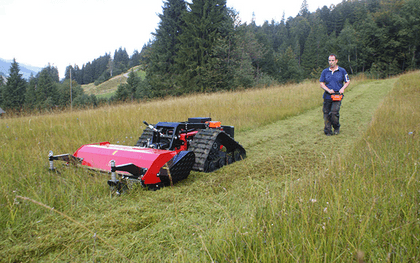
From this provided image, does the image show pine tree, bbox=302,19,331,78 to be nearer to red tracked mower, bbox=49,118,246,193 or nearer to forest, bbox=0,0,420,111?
forest, bbox=0,0,420,111

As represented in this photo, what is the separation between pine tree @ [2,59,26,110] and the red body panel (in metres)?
62.1

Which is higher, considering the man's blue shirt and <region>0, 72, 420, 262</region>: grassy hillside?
the man's blue shirt

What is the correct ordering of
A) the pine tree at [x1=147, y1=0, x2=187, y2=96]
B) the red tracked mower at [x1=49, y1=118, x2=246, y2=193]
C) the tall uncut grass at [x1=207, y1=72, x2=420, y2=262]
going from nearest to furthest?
the tall uncut grass at [x1=207, y1=72, x2=420, y2=262] → the red tracked mower at [x1=49, y1=118, x2=246, y2=193] → the pine tree at [x1=147, y1=0, x2=187, y2=96]

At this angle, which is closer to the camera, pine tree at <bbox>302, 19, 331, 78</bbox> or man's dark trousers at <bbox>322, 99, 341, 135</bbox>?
man's dark trousers at <bbox>322, 99, 341, 135</bbox>

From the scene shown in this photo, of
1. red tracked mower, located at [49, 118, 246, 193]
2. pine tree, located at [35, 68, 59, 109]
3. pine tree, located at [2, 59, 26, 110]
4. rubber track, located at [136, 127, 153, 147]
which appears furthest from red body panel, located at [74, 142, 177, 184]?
pine tree, located at [35, 68, 59, 109]

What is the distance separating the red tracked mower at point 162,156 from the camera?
289 cm

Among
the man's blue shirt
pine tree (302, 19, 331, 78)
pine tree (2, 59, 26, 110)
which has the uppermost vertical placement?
pine tree (302, 19, 331, 78)

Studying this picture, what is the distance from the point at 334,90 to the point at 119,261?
6.27m

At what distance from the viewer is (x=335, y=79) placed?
6246 millimetres

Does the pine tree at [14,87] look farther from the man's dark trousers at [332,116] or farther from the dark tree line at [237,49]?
the man's dark trousers at [332,116]

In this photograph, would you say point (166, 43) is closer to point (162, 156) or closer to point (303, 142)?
point (303, 142)

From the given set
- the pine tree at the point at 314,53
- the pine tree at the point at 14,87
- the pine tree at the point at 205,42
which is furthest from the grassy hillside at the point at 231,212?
the pine tree at the point at 14,87

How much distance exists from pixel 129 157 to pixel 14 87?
220 ft

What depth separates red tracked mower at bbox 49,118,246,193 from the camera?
2895 mm
